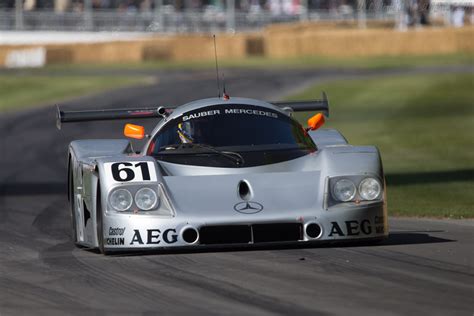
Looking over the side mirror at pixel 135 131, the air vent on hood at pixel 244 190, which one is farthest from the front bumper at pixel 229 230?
the side mirror at pixel 135 131

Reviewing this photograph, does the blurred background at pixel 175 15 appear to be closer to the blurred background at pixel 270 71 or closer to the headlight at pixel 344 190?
the blurred background at pixel 270 71

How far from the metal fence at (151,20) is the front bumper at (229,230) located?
51362 mm

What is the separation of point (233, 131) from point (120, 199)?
1.43m

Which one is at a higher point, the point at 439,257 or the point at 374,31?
the point at 439,257

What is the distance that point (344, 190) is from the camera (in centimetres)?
875

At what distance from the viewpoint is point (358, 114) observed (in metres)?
27.4

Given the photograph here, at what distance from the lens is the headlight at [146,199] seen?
28.2 ft

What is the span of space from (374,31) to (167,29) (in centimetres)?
1496

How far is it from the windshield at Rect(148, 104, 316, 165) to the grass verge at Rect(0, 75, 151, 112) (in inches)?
887

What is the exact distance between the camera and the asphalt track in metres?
6.60

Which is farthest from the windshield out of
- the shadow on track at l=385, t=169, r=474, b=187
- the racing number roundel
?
the shadow on track at l=385, t=169, r=474, b=187

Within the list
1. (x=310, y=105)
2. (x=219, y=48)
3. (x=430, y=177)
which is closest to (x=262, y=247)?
(x=310, y=105)

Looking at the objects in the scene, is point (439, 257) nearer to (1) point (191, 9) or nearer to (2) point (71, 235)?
(2) point (71, 235)

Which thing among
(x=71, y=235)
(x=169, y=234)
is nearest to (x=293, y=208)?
(x=169, y=234)
